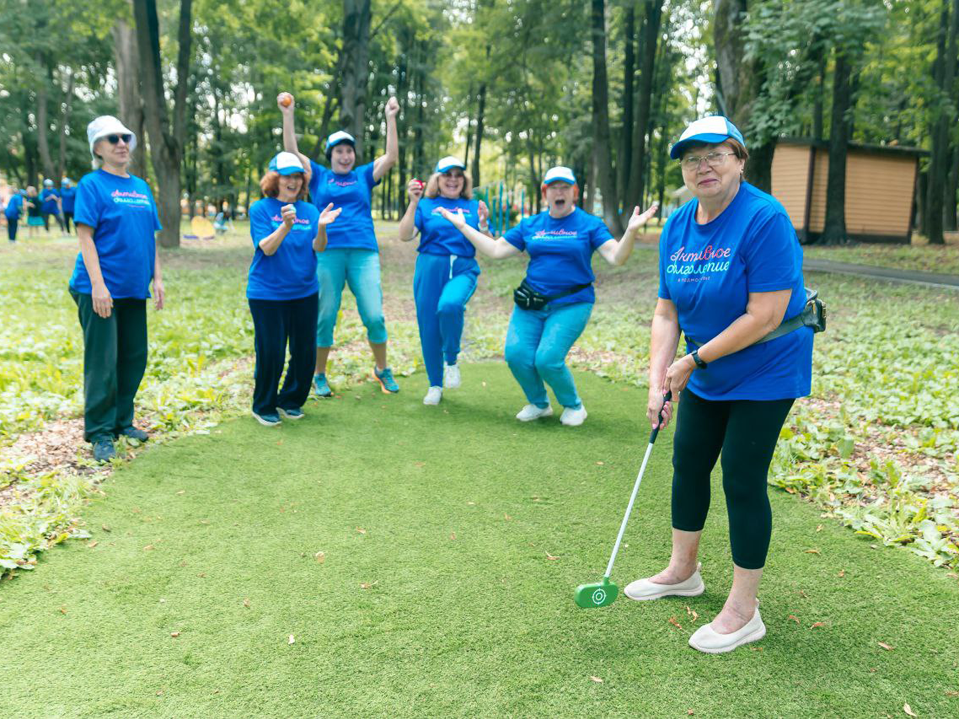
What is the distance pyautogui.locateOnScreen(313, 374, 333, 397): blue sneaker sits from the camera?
21.4 ft

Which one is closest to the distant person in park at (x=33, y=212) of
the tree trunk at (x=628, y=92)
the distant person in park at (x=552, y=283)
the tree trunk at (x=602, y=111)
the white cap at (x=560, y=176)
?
the tree trunk at (x=602, y=111)

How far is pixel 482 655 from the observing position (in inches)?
109

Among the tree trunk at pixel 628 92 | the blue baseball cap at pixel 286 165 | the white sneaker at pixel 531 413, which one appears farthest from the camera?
the tree trunk at pixel 628 92

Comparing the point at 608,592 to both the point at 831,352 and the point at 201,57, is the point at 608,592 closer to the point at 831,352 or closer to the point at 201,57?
the point at 831,352

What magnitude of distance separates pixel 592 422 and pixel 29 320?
7.34m

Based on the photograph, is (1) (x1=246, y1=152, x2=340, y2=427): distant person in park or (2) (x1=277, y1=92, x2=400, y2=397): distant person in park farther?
(2) (x1=277, y1=92, x2=400, y2=397): distant person in park

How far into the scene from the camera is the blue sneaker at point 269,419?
5.63 m

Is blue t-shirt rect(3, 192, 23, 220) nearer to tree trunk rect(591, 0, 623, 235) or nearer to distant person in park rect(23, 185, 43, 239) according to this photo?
distant person in park rect(23, 185, 43, 239)

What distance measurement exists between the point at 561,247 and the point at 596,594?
120 inches

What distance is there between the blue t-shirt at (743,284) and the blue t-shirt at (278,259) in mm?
3392

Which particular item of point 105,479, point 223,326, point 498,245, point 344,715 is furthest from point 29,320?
point 344,715

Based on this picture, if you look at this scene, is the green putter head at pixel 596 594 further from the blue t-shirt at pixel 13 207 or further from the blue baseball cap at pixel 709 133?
the blue t-shirt at pixel 13 207

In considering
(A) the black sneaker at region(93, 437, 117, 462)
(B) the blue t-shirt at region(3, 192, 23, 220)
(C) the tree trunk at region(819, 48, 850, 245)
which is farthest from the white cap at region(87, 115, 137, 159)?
(B) the blue t-shirt at region(3, 192, 23, 220)

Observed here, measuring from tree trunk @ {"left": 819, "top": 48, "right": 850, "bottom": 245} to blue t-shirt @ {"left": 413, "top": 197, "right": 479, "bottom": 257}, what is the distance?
13.1 m
